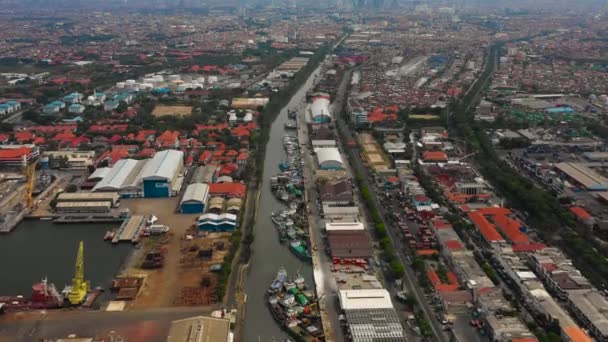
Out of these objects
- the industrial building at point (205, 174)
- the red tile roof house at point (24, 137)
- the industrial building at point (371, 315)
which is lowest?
the industrial building at point (371, 315)

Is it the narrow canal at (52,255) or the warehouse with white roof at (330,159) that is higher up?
the warehouse with white roof at (330,159)

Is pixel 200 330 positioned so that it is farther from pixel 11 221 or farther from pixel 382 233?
pixel 11 221

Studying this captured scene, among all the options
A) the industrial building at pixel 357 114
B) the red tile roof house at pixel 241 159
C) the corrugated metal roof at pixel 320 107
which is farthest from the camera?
the corrugated metal roof at pixel 320 107

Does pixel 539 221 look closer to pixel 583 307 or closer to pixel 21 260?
pixel 583 307

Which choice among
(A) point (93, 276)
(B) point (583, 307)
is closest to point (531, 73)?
(B) point (583, 307)

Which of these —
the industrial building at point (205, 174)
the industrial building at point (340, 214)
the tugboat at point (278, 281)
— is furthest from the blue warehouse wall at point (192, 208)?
the tugboat at point (278, 281)

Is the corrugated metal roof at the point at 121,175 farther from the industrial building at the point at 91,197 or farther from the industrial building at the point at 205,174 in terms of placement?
the industrial building at the point at 205,174
